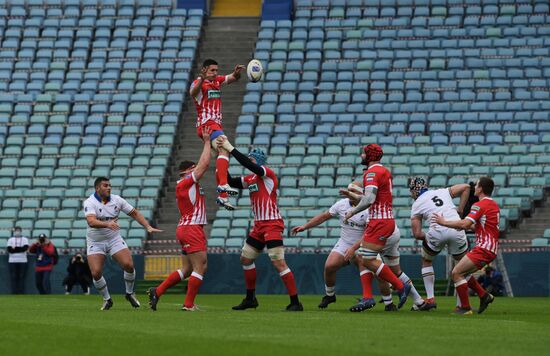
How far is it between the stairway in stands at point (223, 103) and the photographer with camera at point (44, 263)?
3.16 m

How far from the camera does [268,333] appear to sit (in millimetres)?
13352

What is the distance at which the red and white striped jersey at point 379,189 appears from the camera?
17984 millimetres

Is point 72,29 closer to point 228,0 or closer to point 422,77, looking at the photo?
point 228,0

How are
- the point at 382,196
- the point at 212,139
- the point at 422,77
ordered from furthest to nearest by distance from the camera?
the point at 422,77 → the point at 212,139 → the point at 382,196

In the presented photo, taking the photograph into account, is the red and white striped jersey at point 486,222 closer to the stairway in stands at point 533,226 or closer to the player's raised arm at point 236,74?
the player's raised arm at point 236,74

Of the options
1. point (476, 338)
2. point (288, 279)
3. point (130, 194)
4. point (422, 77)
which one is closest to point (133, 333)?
point (476, 338)

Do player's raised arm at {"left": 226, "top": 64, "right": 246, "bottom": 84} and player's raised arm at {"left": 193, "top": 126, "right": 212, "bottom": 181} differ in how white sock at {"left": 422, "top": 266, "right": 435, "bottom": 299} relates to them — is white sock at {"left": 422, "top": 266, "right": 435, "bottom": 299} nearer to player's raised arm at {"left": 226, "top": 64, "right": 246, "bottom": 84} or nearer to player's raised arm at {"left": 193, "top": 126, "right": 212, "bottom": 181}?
player's raised arm at {"left": 193, "top": 126, "right": 212, "bottom": 181}

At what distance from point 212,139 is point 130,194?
55.6ft

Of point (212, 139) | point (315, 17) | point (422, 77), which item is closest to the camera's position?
point (212, 139)

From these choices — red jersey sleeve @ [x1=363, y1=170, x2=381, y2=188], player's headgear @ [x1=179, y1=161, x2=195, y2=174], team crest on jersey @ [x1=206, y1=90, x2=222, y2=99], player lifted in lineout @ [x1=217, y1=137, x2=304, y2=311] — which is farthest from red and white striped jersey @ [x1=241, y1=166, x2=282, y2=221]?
team crest on jersey @ [x1=206, y1=90, x2=222, y2=99]

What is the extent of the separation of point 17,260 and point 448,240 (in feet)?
53.5

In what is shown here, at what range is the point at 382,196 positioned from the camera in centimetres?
1816

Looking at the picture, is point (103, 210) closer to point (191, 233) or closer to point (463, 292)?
point (191, 233)

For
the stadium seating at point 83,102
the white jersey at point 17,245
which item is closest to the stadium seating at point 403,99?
the stadium seating at point 83,102
